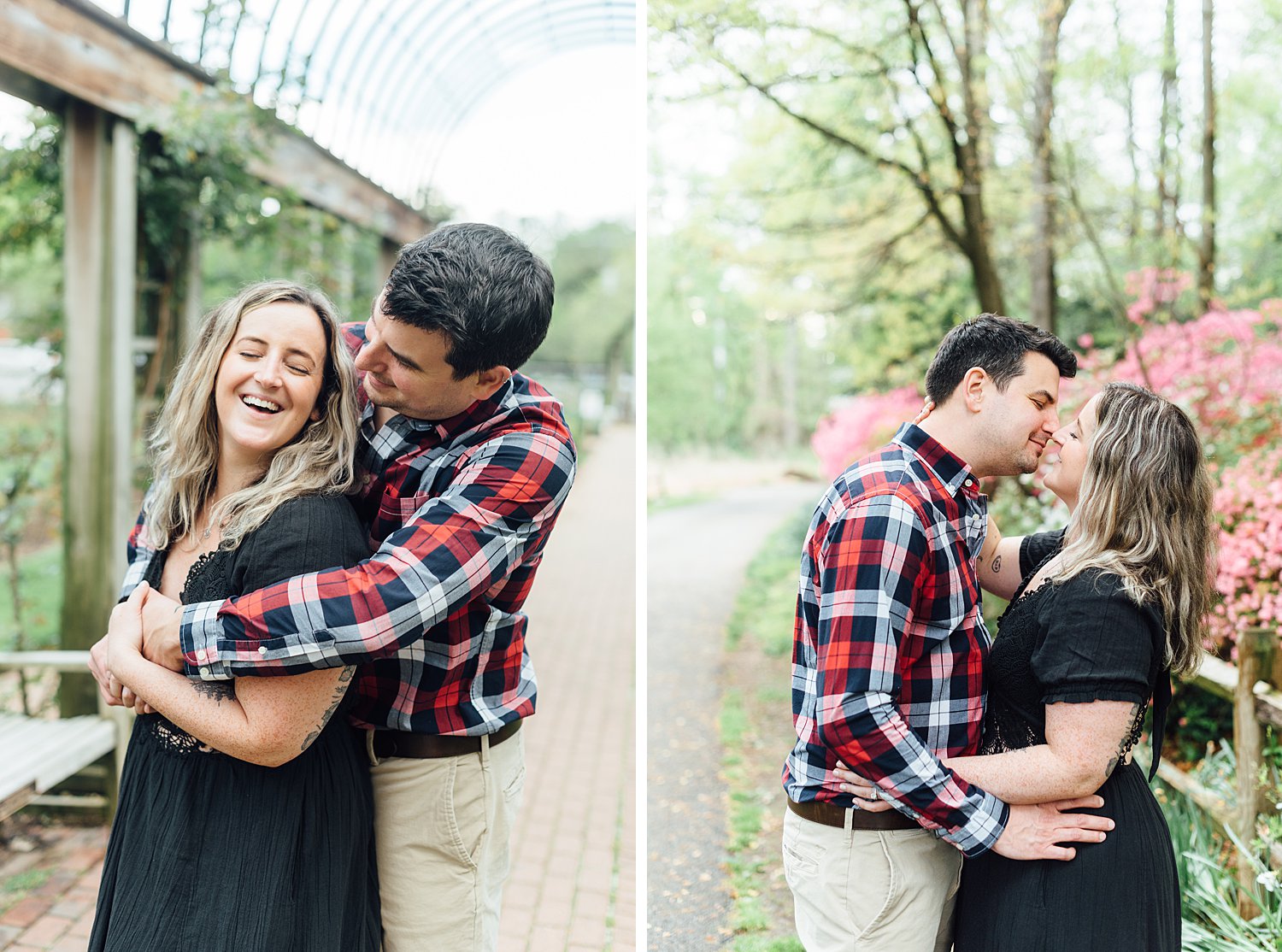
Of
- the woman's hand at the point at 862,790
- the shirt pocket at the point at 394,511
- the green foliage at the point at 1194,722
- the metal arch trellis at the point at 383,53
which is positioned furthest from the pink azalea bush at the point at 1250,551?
the metal arch trellis at the point at 383,53

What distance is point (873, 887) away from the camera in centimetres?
180

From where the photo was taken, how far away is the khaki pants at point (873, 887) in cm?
180

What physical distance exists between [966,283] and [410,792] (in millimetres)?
7988

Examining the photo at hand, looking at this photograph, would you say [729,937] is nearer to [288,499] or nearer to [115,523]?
[288,499]

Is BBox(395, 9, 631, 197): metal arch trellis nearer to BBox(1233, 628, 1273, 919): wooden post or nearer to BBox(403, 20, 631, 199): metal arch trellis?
BBox(403, 20, 631, 199): metal arch trellis

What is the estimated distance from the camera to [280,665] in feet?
4.99

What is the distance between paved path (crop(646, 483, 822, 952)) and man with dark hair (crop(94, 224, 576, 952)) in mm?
1887

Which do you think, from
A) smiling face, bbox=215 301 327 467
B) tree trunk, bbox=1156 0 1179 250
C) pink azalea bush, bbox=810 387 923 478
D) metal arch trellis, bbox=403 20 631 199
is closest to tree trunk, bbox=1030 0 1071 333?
tree trunk, bbox=1156 0 1179 250

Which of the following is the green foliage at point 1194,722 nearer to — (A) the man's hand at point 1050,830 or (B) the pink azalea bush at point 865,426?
(A) the man's hand at point 1050,830

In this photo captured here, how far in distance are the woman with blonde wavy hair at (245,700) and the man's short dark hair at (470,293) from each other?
230 mm

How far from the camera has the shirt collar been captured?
5.94 feet

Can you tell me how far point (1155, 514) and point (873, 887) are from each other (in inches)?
33.4

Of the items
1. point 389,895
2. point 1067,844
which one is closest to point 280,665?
point 389,895

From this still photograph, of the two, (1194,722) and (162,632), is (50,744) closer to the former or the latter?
(162,632)
